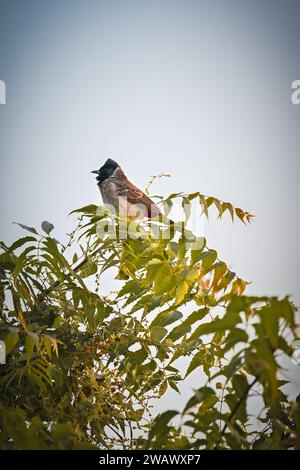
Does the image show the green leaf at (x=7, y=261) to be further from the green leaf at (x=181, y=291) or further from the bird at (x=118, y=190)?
the bird at (x=118, y=190)

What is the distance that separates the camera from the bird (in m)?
4.63

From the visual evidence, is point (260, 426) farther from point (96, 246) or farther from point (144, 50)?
point (144, 50)

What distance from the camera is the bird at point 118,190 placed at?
463cm

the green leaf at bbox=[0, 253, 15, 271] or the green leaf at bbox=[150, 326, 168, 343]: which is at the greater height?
the green leaf at bbox=[0, 253, 15, 271]

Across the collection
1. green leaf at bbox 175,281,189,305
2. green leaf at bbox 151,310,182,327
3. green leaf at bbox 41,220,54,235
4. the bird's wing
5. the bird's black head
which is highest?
the bird's black head

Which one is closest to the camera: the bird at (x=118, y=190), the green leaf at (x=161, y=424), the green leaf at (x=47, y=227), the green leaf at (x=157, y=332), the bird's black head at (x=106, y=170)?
the green leaf at (x=161, y=424)

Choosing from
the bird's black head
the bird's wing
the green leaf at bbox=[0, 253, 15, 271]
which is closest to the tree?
the green leaf at bbox=[0, 253, 15, 271]

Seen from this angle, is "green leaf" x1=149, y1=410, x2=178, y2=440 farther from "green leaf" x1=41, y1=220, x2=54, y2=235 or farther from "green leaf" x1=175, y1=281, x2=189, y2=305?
"green leaf" x1=41, y1=220, x2=54, y2=235

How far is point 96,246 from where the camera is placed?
2.46 metres

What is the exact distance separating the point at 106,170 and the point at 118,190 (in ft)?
1.85

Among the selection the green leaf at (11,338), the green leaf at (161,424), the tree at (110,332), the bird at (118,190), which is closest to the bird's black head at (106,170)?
the bird at (118,190)

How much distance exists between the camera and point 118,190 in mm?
5133
